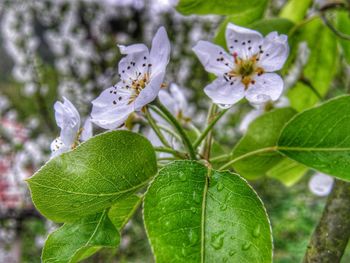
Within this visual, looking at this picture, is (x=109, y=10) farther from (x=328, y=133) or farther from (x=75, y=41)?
(x=328, y=133)

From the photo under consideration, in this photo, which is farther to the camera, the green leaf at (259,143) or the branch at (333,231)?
the green leaf at (259,143)

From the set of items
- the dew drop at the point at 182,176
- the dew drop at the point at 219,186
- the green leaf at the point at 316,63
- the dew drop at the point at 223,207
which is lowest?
the green leaf at the point at 316,63

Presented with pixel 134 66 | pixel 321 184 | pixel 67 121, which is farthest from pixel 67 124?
pixel 321 184

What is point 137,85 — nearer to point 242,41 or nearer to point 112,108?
point 112,108

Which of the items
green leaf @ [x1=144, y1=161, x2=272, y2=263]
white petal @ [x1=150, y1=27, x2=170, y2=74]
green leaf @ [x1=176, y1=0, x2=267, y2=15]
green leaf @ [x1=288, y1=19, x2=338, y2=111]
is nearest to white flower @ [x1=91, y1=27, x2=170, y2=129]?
white petal @ [x1=150, y1=27, x2=170, y2=74]

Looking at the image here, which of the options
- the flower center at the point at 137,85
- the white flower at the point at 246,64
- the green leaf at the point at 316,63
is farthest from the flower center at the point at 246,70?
the green leaf at the point at 316,63

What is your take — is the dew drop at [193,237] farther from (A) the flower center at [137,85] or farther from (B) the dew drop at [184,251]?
(A) the flower center at [137,85]

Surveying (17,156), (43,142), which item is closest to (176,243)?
(17,156)
